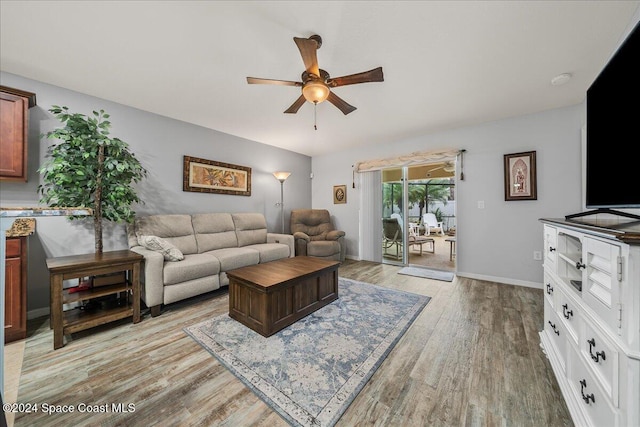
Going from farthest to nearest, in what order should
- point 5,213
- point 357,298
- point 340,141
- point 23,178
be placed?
point 340,141 < point 357,298 < point 23,178 < point 5,213

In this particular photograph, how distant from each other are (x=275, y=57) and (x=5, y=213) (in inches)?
78.8

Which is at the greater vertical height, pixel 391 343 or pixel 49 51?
pixel 49 51

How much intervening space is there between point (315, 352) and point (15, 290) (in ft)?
8.33

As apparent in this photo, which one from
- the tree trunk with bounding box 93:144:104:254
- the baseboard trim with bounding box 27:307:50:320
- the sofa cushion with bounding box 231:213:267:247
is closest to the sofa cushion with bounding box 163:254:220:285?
the tree trunk with bounding box 93:144:104:254

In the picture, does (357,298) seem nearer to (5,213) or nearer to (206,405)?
(206,405)

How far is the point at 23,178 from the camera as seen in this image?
6.95ft

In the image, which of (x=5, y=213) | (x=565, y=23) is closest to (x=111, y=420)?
(x=5, y=213)

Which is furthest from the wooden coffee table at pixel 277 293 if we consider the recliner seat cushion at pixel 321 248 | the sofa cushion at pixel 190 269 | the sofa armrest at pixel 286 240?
the recliner seat cushion at pixel 321 248

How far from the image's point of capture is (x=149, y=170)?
3152 millimetres

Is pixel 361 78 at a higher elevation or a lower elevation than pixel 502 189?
higher

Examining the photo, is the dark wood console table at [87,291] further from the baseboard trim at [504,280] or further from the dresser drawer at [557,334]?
the baseboard trim at [504,280]

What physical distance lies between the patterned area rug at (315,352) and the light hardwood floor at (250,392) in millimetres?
68

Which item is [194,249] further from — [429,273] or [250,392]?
[429,273]

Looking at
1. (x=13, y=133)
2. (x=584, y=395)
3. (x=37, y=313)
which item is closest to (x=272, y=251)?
(x=37, y=313)
